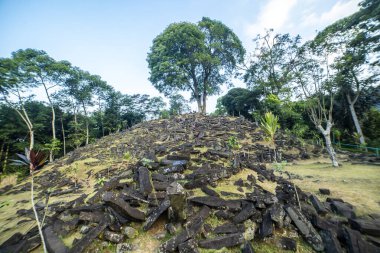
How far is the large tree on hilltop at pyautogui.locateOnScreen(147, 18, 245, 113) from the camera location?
1034 inches

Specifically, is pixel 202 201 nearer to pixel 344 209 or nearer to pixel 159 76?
pixel 344 209

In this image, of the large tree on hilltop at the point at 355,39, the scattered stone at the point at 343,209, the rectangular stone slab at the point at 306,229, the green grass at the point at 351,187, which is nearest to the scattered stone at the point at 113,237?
the rectangular stone slab at the point at 306,229

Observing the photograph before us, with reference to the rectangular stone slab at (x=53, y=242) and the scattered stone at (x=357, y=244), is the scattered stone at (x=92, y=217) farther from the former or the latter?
Result: the scattered stone at (x=357, y=244)

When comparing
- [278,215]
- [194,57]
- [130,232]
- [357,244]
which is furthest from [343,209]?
[194,57]

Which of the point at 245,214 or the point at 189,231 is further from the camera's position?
the point at 245,214

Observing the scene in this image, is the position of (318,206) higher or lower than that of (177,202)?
lower

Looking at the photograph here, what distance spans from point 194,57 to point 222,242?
26764mm

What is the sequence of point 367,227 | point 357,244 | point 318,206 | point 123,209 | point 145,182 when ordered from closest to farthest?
1. point 357,244
2. point 367,227
3. point 123,209
4. point 318,206
5. point 145,182

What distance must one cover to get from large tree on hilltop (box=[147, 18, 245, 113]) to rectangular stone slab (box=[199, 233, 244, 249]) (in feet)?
81.9

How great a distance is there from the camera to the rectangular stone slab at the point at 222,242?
353cm

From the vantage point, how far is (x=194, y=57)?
26766mm

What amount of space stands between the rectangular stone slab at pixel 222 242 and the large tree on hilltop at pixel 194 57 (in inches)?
982

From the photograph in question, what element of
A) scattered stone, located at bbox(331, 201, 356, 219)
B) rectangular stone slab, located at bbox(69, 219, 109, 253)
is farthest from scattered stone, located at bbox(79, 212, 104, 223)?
scattered stone, located at bbox(331, 201, 356, 219)

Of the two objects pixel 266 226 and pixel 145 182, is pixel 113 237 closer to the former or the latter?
pixel 145 182
